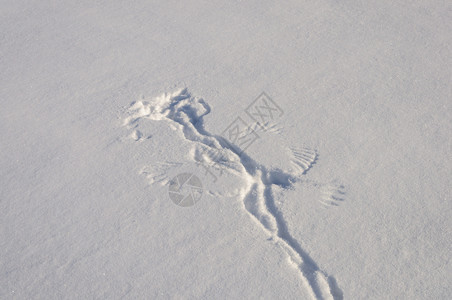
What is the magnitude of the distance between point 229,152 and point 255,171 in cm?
14

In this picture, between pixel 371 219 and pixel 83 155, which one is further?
pixel 83 155

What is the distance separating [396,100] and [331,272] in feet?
3.04

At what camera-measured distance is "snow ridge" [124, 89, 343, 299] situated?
4.22 feet

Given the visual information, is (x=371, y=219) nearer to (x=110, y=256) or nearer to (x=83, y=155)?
(x=110, y=256)

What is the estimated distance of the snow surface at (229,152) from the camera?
1.30m

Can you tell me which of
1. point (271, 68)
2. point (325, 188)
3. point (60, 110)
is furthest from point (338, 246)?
point (60, 110)

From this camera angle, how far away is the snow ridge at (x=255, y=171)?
129 cm

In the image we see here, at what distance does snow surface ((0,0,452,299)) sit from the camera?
51.3 inches

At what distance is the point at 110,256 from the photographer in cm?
135

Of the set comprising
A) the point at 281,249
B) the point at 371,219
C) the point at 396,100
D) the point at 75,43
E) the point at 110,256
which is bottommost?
the point at 110,256

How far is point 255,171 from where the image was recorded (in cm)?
159

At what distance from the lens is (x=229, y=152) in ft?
5.40

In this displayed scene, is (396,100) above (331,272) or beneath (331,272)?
above

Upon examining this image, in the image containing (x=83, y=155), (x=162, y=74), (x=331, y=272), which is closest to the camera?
(x=331, y=272)
